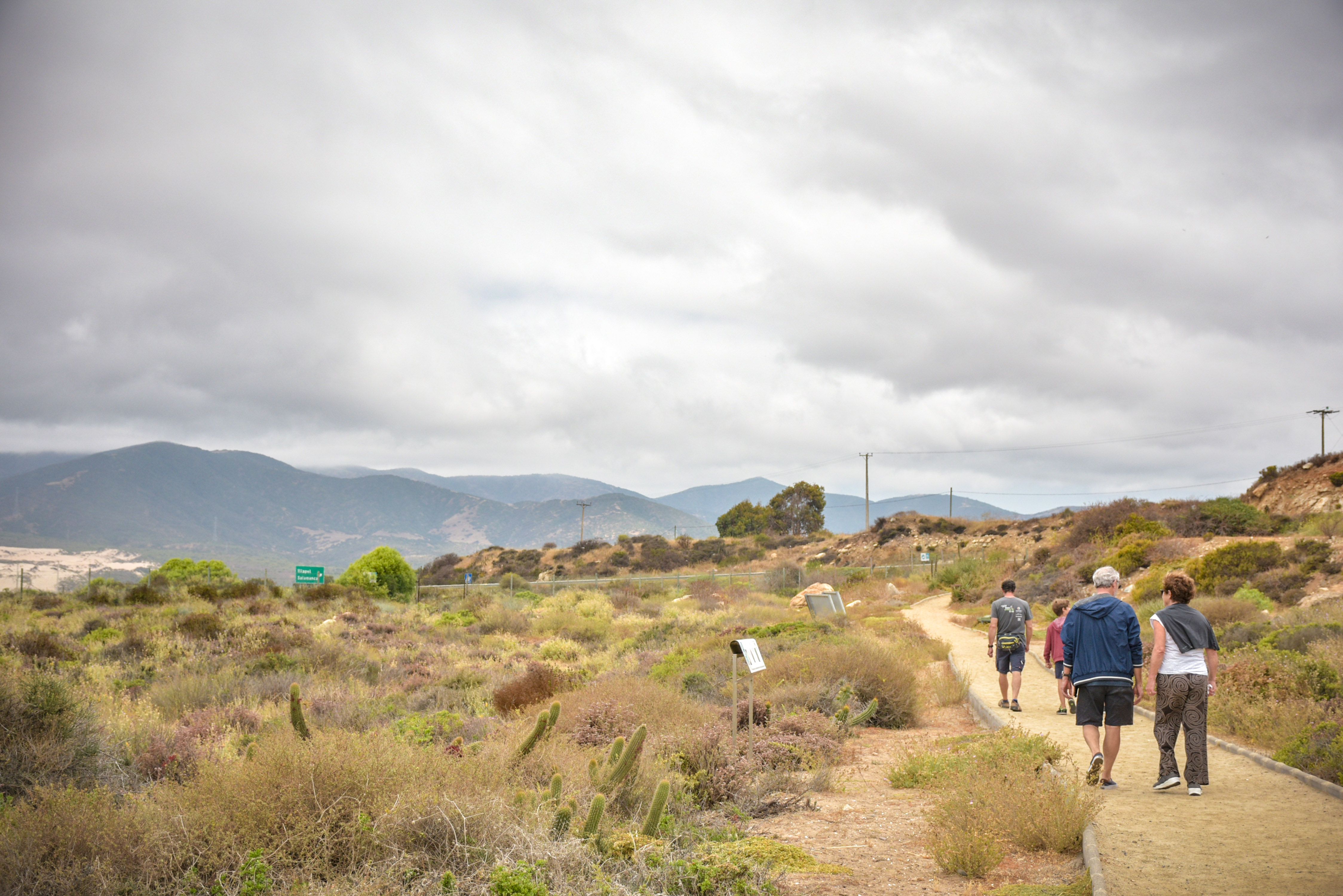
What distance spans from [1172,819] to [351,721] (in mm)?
9589

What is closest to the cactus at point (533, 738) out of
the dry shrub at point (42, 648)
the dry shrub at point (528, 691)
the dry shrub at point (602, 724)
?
the dry shrub at point (602, 724)

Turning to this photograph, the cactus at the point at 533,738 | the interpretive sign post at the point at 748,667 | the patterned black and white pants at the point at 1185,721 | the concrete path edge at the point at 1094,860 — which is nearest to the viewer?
the concrete path edge at the point at 1094,860

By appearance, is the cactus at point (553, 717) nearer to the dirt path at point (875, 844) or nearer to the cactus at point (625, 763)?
the cactus at point (625, 763)

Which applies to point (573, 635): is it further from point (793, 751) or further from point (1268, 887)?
point (1268, 887)

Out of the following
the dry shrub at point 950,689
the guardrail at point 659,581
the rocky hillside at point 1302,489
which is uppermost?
the rocky hillside at point 1302,489

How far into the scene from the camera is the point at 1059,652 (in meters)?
11.6

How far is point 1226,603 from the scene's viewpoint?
59.4ft

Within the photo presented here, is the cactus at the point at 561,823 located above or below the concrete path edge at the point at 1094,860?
above

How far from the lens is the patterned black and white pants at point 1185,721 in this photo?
7004mm

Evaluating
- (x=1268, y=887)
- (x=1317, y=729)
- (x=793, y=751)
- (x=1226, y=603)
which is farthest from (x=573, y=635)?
(x=1268, y=887)

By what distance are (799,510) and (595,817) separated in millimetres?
94758

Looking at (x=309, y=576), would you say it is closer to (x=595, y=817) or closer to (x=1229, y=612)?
(x=595, y=817)

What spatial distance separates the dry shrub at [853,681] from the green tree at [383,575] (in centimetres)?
2532

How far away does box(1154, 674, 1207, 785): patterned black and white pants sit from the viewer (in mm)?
7004
